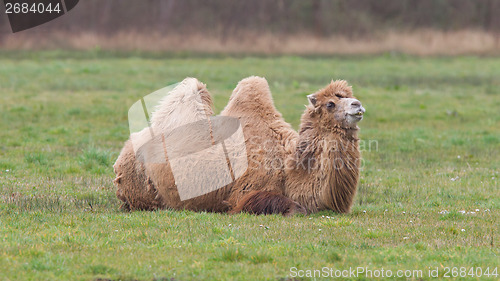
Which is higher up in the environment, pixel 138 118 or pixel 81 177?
pixel 138 118

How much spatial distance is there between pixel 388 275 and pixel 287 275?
0.92 m

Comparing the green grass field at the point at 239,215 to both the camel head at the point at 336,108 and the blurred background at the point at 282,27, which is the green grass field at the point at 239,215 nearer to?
the camel head at the point at 336,108

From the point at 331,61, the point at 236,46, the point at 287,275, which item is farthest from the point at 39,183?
the point at 236,46

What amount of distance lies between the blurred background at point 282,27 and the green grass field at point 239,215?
1364cm

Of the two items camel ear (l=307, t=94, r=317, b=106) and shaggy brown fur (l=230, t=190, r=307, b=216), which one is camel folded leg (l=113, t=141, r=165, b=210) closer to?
shaggy brown fur (l=230, t=190, r=307, b=216)

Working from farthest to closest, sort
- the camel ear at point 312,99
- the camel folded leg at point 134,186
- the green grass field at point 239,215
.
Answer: the camel folded leg at point 134,186 → the camel ear at point 312,99 → the green grass field at point 239,215

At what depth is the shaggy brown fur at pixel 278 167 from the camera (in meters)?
9.09

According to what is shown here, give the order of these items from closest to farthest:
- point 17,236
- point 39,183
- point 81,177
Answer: point 17,236 → point 39,183 → point 81,177

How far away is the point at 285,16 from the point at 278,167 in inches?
1440

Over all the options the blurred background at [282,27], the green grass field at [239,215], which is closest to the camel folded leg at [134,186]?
the green grass field at [239,215]

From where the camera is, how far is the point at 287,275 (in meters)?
6.71

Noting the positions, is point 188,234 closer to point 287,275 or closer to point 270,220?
point 270,220

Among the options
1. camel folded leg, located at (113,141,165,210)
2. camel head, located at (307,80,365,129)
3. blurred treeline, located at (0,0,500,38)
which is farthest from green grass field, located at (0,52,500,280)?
blurred treeline, located at (0,0,500,38)

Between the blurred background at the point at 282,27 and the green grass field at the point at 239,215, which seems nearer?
the green grass field at the point at 239,215
